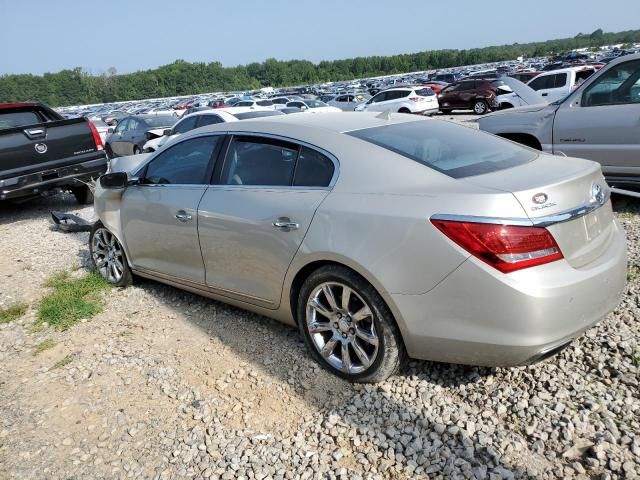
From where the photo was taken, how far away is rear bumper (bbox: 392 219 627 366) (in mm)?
2428

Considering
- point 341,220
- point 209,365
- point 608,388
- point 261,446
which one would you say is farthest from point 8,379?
point 608,388

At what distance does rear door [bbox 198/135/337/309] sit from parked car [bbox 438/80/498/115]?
2203 cm

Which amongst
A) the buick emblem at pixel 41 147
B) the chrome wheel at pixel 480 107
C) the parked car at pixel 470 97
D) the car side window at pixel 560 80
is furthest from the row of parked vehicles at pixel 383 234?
the chrome wheel at pixel 480 107

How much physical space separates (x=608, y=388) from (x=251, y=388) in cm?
201

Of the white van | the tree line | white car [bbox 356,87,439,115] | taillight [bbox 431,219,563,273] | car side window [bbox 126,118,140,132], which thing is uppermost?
taillight [bbox 431,219,563,273]

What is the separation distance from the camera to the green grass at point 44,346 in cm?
405

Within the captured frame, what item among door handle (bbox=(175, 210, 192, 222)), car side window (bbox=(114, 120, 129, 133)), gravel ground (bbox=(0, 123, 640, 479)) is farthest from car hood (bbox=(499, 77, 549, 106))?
car side window (bbox=(114, 120, 129, 133))

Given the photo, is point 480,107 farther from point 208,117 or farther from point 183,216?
point 183,216

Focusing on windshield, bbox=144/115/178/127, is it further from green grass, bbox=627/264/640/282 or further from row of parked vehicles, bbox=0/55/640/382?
green grass, bbox=627/264/640/282

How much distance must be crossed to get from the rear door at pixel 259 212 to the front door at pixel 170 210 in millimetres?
160

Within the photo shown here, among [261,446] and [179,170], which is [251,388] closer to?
[261,446]

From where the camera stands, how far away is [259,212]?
335cm

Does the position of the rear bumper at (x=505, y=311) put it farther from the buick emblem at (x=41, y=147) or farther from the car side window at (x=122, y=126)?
the car side window at (x=122, y=126)

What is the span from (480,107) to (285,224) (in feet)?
75.8
